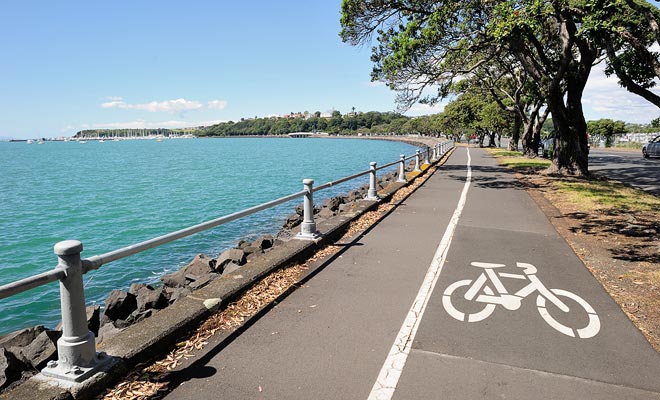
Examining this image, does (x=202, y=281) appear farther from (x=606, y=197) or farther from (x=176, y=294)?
(x=606, y=197)

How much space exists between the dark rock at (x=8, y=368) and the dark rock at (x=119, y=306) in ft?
8.41

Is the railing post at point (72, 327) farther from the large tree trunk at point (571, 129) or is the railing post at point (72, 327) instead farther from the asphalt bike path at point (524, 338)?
the large tree trunk at point (571, 129)

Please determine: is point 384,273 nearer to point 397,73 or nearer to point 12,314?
point 12,314

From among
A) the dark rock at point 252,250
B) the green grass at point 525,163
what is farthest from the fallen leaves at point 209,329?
the green grass at point 525,163

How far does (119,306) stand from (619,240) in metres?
9.49

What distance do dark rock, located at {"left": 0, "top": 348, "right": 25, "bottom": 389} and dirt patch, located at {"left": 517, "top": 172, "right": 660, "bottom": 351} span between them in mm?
6667

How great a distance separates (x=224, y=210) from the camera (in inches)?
928

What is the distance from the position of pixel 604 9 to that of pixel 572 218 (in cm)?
482

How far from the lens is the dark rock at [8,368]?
448 centimetres

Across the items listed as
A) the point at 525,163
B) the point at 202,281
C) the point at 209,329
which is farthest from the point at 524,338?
the point at 525,163

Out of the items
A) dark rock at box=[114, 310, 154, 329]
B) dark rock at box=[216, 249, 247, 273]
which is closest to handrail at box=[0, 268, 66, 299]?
dark rock at box=[114, 310, 154, 329]

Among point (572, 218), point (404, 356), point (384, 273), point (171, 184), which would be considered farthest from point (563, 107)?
point (171, 184)

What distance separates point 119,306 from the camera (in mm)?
7508

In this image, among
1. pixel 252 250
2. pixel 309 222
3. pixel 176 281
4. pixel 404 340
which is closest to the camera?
pixel 404 340
